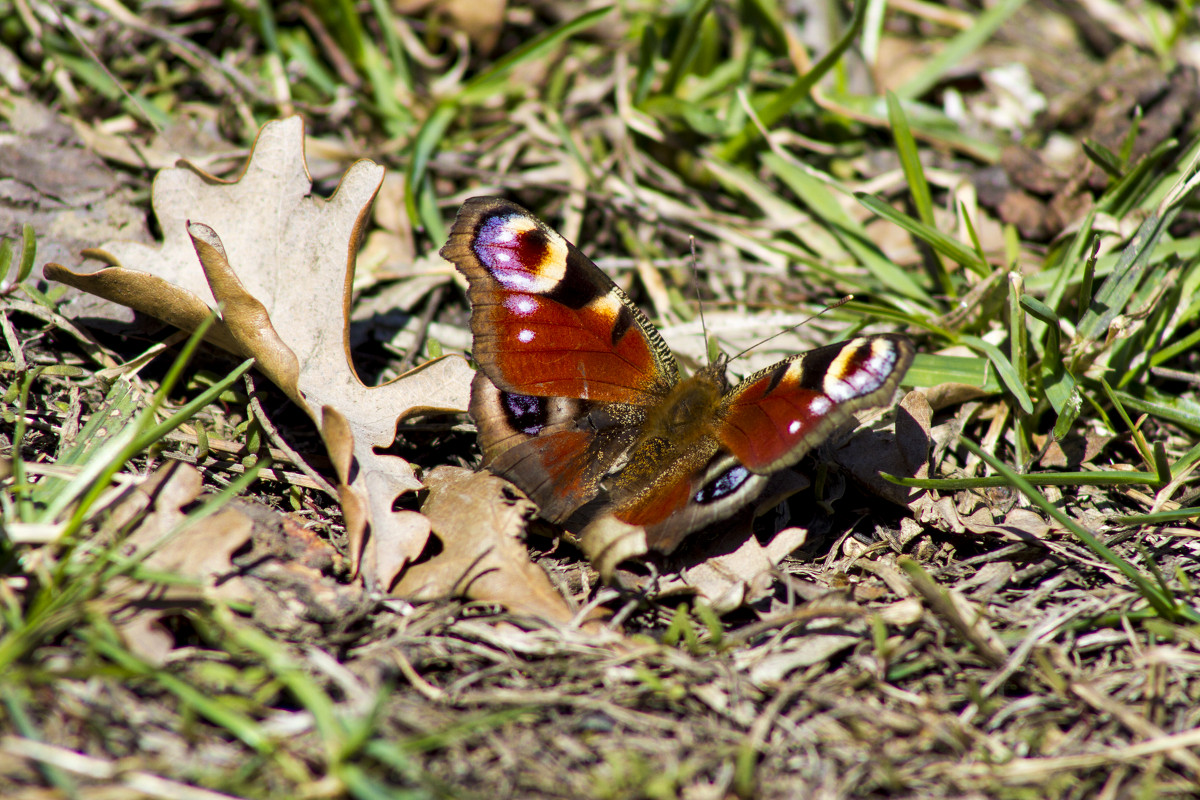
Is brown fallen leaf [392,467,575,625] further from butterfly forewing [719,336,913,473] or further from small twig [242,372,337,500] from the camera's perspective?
butterfly forewing [719,336,913,473]

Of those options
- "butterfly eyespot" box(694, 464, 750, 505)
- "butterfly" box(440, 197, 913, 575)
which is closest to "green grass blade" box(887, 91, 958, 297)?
"butterfly" box(440, 197, 913, 575)

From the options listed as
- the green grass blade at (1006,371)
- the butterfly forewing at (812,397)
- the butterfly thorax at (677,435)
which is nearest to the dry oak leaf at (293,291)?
the butterfly thorax at (677,435)

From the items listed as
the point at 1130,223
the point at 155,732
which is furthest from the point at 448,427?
the point at 1130,223

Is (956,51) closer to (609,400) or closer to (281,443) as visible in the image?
(609,400)

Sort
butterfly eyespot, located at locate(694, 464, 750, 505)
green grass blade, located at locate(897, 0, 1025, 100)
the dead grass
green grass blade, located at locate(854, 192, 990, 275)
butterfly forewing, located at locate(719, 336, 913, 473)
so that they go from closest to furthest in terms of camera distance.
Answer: the dead grass < butterfly forewing, located at locate(719, 336, 913, 473) < butterfly eyespot, located at locate(694, 464, 750, 505) < green grass blade, located at locate(854, 192, 990, 275) < green grass blade, located at locate(897, 0, 1025, 100)

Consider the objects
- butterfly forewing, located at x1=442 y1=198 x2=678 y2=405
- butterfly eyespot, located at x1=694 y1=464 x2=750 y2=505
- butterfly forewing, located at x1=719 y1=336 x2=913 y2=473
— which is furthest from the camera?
butterfly forewing, located at x1=442 y1=198 x2=678 y2=405

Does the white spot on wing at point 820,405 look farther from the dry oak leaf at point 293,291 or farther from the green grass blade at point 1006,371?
the dry oak leaf at point 293,291

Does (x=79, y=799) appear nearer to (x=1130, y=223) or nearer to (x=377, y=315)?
(x=377, y=315)
